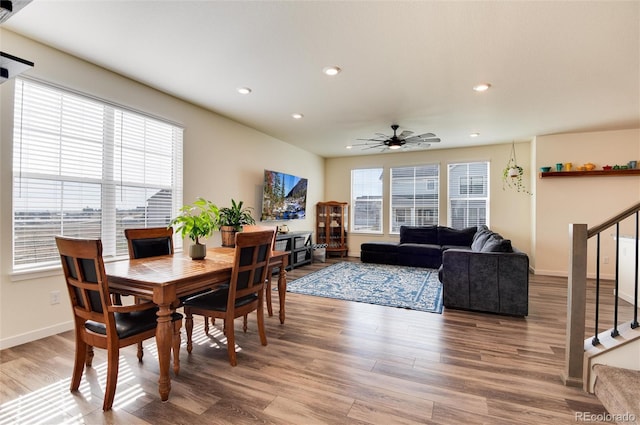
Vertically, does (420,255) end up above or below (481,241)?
below

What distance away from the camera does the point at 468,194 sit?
6.67 metres

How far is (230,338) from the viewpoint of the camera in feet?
7.45

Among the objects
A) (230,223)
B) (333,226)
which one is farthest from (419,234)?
(230,223)

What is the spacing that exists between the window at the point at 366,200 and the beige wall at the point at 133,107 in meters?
2.32

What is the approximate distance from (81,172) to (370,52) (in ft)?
10.4

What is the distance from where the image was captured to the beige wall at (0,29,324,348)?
8.34 feet

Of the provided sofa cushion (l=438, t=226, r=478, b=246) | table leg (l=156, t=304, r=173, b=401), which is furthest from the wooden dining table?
sofa cushion (l=438, t=226, r=478, b=246)

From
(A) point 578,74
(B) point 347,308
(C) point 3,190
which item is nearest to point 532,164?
(A) point 578,74

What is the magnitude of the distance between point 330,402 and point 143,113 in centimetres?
372

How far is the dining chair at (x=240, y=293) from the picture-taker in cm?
225

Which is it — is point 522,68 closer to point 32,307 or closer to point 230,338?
point 230,338

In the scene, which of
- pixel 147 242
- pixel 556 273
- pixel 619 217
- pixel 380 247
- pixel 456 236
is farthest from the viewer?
pixel 380 247

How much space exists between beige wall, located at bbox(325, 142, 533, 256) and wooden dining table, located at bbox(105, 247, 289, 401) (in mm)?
5637

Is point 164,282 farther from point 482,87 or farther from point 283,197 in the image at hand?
point 283,197
